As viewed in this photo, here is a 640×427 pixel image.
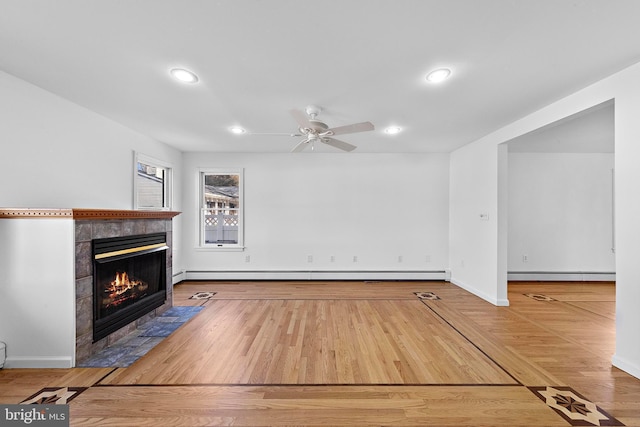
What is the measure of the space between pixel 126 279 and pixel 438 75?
3783mm

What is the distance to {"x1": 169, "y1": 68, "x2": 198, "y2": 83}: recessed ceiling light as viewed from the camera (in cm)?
209

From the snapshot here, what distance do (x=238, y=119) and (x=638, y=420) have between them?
14.1 ft

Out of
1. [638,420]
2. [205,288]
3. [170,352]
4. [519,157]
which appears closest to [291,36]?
[170,352]

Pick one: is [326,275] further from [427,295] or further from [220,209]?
[220,209]

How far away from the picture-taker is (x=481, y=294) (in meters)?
4.02

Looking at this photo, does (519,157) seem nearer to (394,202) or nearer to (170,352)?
(394,202)

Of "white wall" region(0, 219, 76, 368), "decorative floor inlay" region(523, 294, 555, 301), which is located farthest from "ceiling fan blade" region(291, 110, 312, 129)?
"decorative floor inlay" region(523, 294, 555, 301)

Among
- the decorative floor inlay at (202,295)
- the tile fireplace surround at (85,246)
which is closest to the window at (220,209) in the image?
the decorative floor inlay at (202,295)

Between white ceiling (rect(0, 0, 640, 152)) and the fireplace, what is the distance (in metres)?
1.57

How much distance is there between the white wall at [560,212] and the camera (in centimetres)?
490

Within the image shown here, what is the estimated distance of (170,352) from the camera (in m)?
2.41

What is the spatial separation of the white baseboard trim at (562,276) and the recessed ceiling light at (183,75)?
6.08 metres

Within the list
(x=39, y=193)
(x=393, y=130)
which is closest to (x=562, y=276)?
(x=393, y=130)

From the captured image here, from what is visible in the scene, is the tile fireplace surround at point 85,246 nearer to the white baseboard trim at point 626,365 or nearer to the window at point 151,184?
the window at point 151,184
